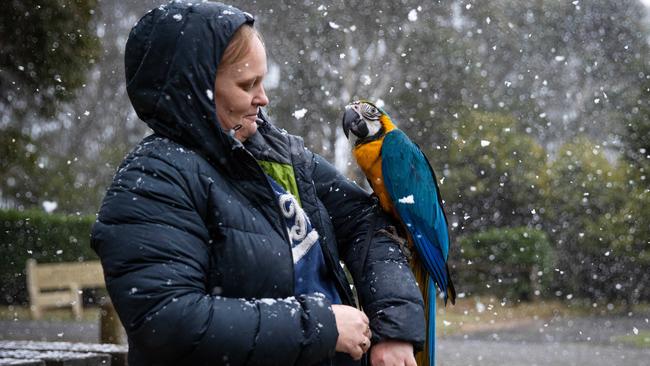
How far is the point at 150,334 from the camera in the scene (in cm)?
120

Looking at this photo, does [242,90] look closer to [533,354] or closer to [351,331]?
[351,331]

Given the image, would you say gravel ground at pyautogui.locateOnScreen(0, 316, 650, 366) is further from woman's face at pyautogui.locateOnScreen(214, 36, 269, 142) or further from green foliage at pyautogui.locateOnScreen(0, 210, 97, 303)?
woman's face at pyautogui.locateOnScreen(214, 36, 269, 142)

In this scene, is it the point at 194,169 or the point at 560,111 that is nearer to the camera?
the point at 194,169

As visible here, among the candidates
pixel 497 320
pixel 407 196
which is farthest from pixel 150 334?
pixel 497 320

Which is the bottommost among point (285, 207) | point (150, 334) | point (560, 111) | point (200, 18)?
point (150, 334)

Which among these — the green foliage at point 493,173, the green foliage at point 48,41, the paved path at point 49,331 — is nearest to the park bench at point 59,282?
the paved path at point 49,331

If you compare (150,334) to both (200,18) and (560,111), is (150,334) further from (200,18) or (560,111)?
(560,111)

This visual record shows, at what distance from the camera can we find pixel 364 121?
2104 mm

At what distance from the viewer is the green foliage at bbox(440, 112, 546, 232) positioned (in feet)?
48.9

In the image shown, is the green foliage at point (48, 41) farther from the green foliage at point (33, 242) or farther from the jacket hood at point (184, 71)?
the jacket hood at point (184, 71)

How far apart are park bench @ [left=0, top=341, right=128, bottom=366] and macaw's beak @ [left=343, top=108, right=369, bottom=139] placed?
149cm

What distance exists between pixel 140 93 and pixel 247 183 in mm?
232

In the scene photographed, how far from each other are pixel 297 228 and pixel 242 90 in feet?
0.85

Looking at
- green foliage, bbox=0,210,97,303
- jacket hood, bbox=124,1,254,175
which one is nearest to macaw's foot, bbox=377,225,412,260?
jacket hood, bbox=124,1,254,175
